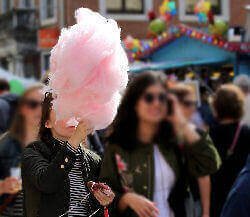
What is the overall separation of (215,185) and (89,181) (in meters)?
1.96

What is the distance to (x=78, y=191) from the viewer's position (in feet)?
6.48

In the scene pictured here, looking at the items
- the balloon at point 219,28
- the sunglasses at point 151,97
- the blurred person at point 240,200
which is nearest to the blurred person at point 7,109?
the sunglasses at point 151,97

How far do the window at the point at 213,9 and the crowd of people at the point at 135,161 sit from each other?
1329 cm

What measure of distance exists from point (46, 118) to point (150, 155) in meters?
1.06

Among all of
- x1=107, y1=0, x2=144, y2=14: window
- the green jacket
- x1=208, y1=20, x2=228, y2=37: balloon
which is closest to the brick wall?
x1=107, y1=0, x2=144, y2=14: window

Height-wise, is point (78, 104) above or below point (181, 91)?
above

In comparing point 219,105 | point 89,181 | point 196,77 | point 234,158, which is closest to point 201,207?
point 234,158

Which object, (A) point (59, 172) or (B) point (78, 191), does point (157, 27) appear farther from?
Answer: (A) point (59, 172)

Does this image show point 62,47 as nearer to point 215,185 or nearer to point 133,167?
point 133,167

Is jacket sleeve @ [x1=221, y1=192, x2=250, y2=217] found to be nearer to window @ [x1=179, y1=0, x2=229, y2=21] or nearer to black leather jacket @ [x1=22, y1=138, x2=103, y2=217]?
black leather jacket @ [x1=22, y1=138, x2=103, y2=217]

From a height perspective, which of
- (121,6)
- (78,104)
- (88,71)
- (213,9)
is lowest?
(78,104)

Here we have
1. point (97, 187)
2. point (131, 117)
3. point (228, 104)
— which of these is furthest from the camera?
point (228, 104)

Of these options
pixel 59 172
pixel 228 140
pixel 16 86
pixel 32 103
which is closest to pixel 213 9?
pixel 16 86

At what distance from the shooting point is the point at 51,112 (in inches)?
80.8
